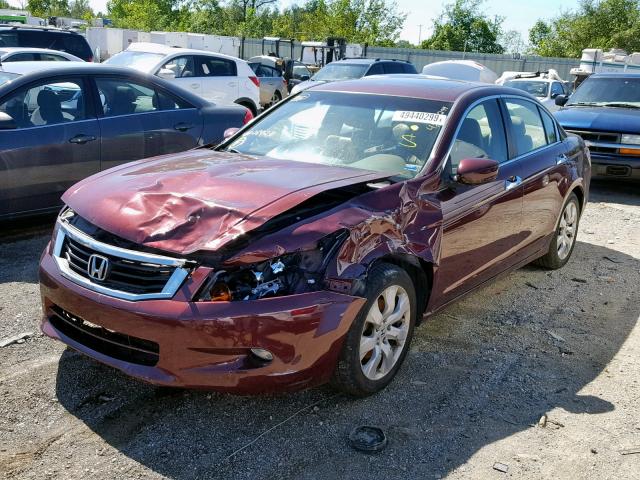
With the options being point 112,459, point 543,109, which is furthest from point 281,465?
point 543,109

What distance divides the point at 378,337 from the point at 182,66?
35.8 ft

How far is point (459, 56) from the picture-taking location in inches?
1447

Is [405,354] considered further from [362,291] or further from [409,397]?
[362,291]

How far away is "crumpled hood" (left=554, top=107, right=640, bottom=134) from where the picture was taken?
9.62 metres

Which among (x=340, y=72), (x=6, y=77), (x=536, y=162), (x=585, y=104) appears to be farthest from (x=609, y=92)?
(x=6, y=77)

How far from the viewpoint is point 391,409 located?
3.61 meters

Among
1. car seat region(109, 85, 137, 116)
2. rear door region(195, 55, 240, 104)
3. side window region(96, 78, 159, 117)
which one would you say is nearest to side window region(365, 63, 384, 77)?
rear door region(195, 55, 240, 104)

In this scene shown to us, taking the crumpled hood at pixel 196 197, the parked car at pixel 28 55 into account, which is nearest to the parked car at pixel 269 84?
the parked car at pixel 28 55

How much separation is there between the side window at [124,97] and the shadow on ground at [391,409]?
3.44 m

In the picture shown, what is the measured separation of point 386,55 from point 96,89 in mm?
32083

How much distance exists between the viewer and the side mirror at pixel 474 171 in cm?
413

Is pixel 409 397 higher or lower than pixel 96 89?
lower

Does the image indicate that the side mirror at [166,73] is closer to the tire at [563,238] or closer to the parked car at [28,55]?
the parked car at [28,55]

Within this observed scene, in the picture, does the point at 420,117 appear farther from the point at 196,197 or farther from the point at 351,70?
the point at 351,70
